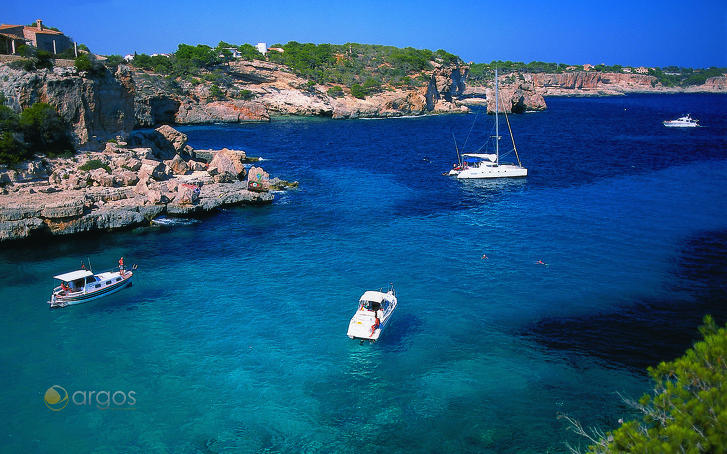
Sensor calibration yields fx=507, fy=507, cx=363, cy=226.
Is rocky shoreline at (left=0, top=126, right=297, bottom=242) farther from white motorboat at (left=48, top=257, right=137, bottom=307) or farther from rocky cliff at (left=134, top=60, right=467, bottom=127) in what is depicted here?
rocky cliff at (left=134, top=60, right=467, bottom=127)

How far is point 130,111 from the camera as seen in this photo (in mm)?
55312

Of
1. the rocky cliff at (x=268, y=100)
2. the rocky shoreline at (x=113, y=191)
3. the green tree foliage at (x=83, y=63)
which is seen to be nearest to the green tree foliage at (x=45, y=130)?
the rocky shoreline at (x=113, y=191)

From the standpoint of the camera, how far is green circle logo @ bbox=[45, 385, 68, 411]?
20547 mm

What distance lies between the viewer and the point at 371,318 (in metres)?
25.2

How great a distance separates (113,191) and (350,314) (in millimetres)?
27013

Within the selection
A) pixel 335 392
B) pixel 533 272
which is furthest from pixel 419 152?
pixel 335 392

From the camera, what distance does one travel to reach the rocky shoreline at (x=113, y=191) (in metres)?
37.9

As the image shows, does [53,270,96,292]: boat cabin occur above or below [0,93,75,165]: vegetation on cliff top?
below

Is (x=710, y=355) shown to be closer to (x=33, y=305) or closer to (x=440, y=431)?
(x=440, y=431)

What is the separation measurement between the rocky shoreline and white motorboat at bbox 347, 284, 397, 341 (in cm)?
2416

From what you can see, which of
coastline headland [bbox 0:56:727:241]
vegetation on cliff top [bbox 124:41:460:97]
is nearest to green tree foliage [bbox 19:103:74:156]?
coastline headland [bbox 0:56:727:241]

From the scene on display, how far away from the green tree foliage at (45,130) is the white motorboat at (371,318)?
35.7 m

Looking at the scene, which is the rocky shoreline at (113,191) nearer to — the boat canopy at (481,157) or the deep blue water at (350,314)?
the deep blue water at (350,314)

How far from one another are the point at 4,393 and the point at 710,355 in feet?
82.2
